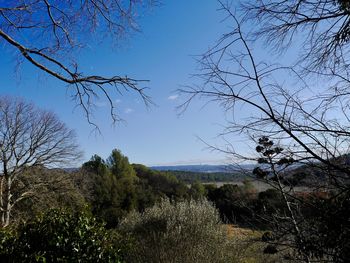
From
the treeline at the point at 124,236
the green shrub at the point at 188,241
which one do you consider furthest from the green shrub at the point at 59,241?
the green shrub at the point at 188,241

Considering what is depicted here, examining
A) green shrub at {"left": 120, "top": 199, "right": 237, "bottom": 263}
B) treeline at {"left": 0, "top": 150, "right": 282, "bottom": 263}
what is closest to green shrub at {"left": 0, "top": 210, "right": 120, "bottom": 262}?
treeline at {"left": 0, "top": 150, "right": 282, "bottom": 263}

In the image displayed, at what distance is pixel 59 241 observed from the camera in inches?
247

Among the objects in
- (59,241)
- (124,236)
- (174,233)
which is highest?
(59,241)

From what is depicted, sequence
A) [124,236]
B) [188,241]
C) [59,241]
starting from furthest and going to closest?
[188,241] < [124,236] < [59,241]

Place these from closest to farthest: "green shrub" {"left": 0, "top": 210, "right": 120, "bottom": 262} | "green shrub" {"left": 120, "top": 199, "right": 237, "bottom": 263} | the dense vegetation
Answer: the dense vegetation → "green shrub" {"left": 0, "top": 210, "right": 120, "bottom": 262} → "green shrub" {"left": 120, "top": 199, "right": 237, "bottom": 263}

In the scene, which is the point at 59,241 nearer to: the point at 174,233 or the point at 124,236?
the point at 124,236

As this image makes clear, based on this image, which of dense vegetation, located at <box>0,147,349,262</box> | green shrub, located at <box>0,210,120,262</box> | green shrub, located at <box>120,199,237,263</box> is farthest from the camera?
green shrub, located at <box>120,199,237,263</box>

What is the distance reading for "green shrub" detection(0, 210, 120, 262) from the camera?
6199mm

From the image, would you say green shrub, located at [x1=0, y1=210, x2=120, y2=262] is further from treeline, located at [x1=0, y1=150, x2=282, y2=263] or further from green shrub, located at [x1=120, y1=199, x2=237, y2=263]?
green shrub, located at [x1=120, y1=199, x2=237, y2=263]

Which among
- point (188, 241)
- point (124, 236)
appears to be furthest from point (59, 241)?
point (188, 241)

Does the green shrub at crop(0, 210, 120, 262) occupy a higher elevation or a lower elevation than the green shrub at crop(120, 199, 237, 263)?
higher

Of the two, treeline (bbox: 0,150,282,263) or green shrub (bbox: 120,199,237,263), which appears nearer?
treeline (bbox: 0,150,282,263)

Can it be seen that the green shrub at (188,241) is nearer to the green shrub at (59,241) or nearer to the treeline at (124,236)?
the treeline at (124,236)

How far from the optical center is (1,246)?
21.1ft
